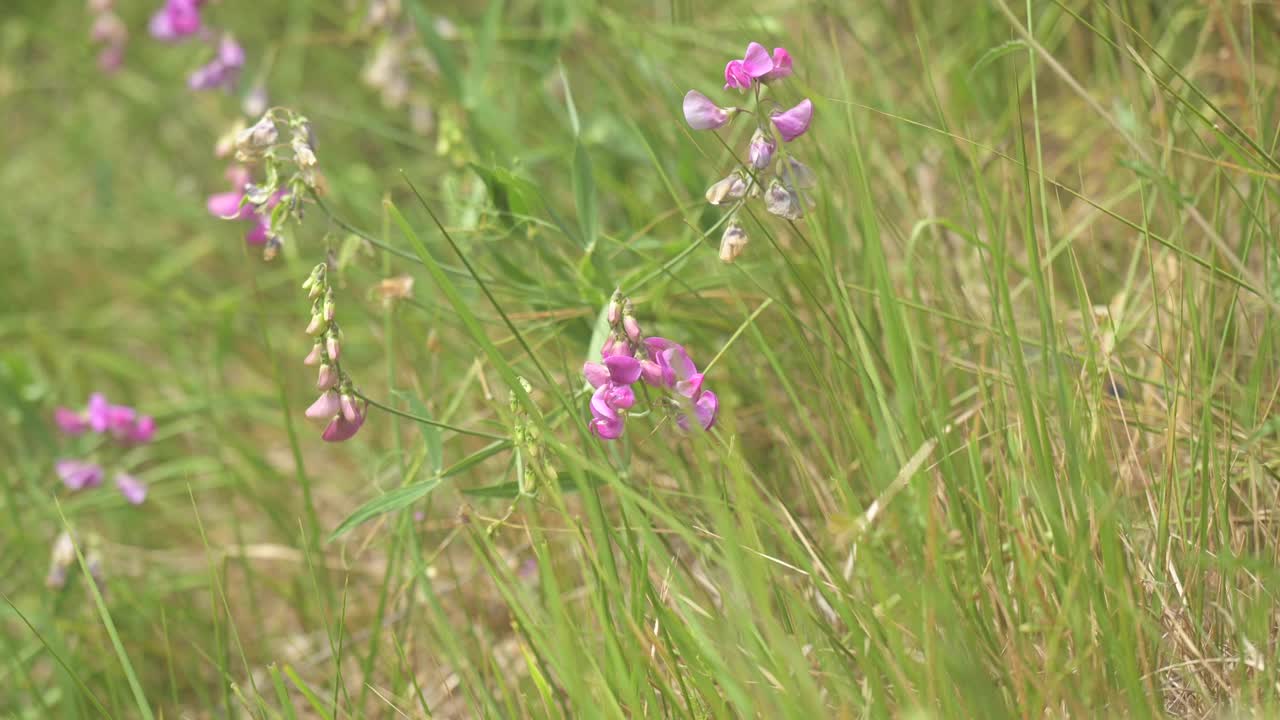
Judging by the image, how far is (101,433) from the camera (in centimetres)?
238

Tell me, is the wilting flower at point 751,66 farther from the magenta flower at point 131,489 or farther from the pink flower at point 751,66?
the magenta flower at point 131,489

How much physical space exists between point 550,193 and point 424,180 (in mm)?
504

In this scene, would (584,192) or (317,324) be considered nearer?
(317,324)

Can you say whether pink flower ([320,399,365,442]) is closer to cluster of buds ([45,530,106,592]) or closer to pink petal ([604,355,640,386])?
pink petal ([604,355,640,386])

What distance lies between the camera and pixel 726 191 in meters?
1.51

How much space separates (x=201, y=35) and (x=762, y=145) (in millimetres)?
2033

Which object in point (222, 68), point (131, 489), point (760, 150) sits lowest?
point (131, 489)

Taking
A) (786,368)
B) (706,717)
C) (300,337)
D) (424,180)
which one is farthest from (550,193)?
(706,717)

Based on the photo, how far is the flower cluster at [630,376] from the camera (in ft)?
4.65

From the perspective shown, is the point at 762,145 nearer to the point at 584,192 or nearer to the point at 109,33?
the point at 584,192

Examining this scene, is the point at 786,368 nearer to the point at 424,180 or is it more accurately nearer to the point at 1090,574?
the point at 1090,574

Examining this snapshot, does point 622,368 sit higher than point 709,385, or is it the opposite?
point 622,368

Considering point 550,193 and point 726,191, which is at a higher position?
point 726,191

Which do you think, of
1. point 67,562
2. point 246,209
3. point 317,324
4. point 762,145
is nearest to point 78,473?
point 67,562
